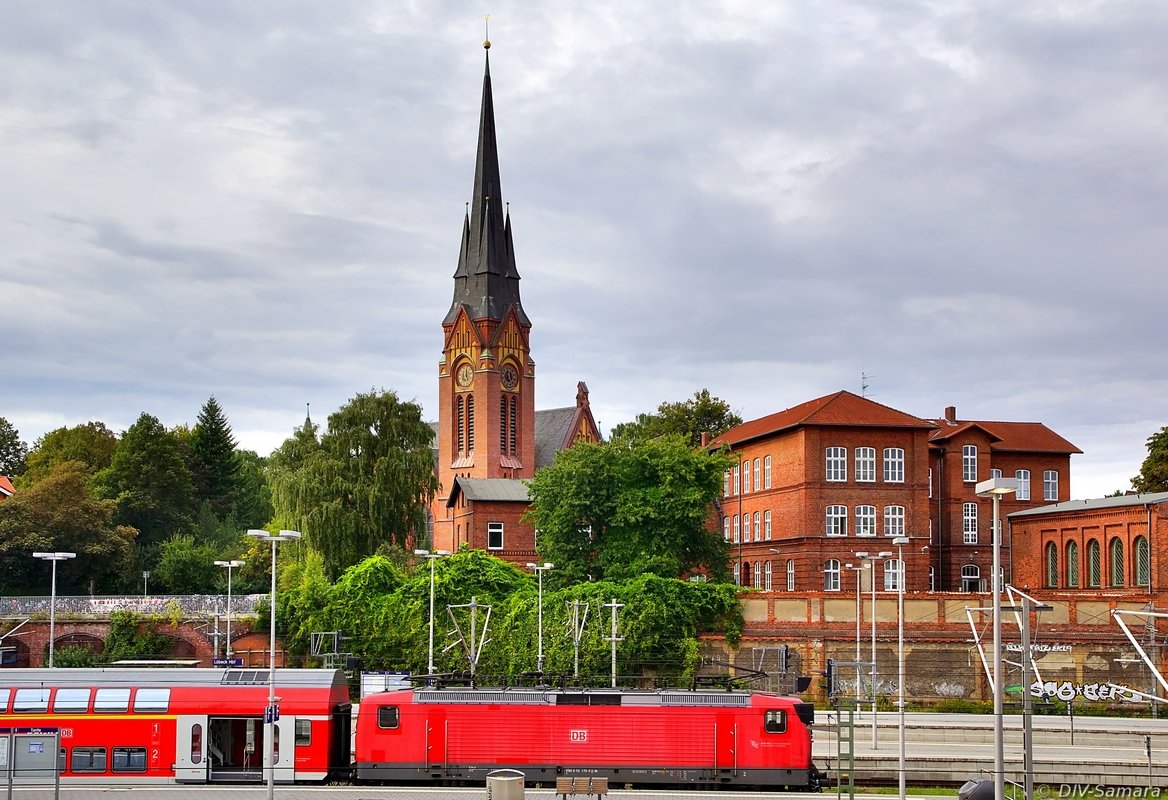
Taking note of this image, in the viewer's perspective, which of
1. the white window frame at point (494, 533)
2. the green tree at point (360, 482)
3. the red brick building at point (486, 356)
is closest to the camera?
the green tree at point (360, 482)

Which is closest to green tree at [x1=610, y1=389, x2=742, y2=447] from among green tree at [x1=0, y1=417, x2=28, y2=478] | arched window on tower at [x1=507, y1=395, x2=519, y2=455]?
arched window on tower at [x1=507, y1=395, x2=519, y2=455]

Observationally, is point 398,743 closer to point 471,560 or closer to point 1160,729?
point 1160,729

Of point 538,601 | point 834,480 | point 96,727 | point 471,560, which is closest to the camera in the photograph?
point 96,727

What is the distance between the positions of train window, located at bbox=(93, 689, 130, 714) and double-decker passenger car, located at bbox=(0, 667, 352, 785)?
0.08ft

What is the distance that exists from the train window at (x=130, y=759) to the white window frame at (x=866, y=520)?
1872 inches

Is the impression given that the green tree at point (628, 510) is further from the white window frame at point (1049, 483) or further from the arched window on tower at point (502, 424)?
the arched window on tower at point (502, 424)

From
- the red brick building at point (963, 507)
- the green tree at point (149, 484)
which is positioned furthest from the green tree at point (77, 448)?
the red brick building at point (963, 507)

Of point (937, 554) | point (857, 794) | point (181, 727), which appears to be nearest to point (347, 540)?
point (937, 554)

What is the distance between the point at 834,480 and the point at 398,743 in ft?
144

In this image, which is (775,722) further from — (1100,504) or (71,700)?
(1100,504)

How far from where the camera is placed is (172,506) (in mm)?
108000

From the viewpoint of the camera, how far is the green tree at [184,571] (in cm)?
9194

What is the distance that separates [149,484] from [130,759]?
72867 millimetres

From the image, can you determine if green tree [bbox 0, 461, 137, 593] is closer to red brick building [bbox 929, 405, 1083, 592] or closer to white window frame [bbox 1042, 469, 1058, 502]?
red brick building [bbox 929, 405, 1083, 592]
